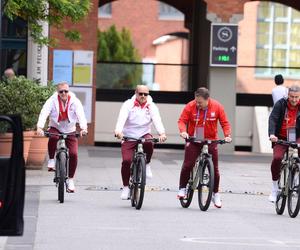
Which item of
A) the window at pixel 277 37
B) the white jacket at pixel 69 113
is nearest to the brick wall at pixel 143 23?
the window at pixel 277 37

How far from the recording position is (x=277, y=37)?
194ft

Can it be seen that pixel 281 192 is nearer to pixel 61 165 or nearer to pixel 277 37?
pixel 61 165

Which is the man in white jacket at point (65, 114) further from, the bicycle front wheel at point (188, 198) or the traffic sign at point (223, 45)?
the traffic sign at point (223, 45)

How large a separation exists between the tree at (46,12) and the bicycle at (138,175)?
4.55 meters

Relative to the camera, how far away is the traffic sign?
85.9 ft

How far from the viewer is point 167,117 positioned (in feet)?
94.5

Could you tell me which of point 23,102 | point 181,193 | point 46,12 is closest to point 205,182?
point 181,193

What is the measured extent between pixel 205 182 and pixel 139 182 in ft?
2.83

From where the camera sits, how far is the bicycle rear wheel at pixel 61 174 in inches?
563

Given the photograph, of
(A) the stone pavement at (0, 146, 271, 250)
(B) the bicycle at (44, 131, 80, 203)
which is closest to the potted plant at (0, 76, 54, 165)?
(A) the stone pavement at (0, 146, 271, 250)

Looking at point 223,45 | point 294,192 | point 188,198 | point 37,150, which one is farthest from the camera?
point 223,45

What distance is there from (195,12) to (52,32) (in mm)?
7618

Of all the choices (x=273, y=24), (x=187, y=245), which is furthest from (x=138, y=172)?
(x=273, y=24)

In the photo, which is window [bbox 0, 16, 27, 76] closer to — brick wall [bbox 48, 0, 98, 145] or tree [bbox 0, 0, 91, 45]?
brick wall [bbox 48, 0, 98, 145]
